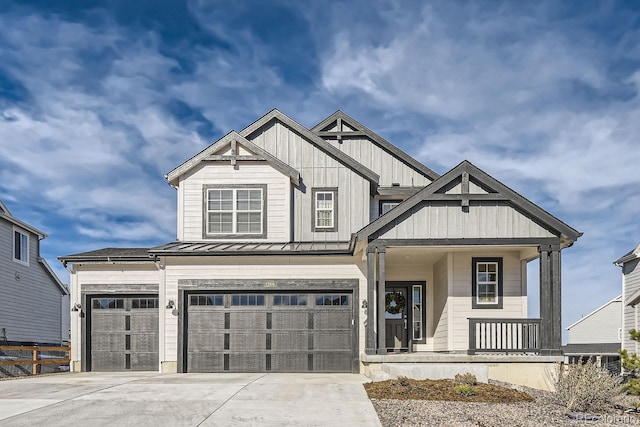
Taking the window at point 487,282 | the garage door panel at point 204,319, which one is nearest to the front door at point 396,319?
the window at point 487,282

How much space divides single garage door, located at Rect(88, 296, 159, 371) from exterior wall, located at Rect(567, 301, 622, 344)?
27.7 m

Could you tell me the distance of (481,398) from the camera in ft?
33.7

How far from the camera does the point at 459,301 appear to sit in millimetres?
15688

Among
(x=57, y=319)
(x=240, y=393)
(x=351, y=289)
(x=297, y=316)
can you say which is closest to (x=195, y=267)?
(x=297, y=316)

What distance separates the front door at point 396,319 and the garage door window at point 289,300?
2.83m

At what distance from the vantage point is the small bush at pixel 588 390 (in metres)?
9.63

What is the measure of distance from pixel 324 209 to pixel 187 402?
9.37m

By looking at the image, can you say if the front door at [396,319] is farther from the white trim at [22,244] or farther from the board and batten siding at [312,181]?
the white trim at [22,244]

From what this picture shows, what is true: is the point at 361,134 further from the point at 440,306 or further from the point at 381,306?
the point at 381,306

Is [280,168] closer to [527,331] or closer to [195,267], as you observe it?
[195,267]

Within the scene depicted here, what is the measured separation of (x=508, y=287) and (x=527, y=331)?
5.77 ft

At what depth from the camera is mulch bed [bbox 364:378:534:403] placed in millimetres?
10250

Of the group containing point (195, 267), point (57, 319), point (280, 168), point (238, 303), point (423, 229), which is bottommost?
point (57, 319)

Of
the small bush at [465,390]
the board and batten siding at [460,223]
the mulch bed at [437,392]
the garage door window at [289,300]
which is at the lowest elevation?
the mulch bed at [437,392]
